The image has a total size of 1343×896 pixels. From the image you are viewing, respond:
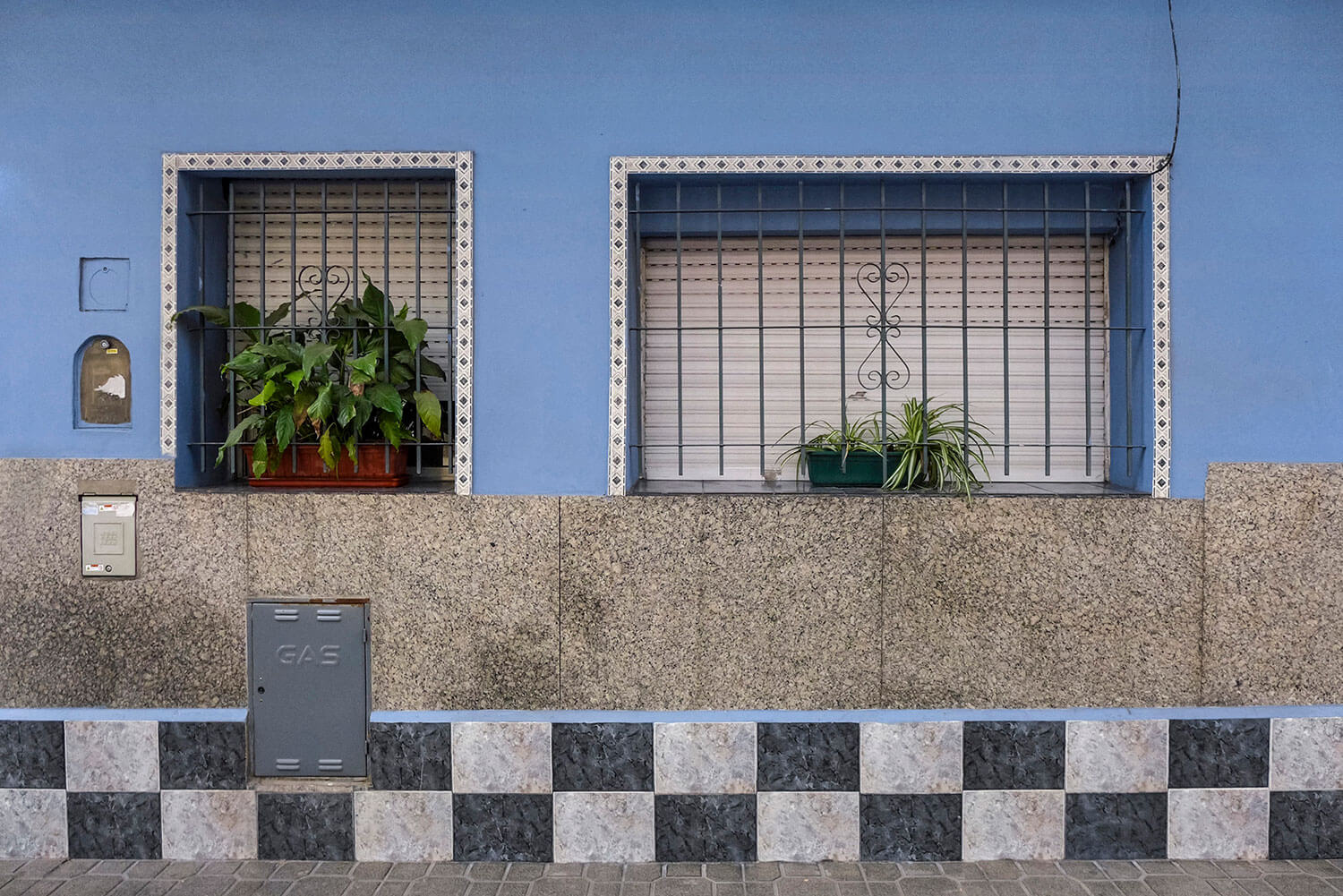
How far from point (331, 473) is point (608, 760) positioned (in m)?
1.73

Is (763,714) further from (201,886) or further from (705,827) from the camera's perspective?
(201,886)

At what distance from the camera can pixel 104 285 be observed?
352 centimetres

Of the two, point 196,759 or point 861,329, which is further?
point 861,329

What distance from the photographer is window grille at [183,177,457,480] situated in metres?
3.73

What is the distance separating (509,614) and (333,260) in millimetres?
1914

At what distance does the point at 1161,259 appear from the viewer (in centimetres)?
345

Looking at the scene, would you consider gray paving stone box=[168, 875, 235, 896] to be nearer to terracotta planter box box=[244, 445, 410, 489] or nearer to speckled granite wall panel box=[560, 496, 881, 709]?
speckled granite wall panel box=[560, 496, 881, 709]

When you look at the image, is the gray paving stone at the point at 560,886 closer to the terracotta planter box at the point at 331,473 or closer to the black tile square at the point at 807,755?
the black tile square at the point at 807,755

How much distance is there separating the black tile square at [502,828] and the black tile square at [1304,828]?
3044 mm

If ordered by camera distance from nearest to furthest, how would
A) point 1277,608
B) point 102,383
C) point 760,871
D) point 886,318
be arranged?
point 760,871 < point 1277,608 < point 102,383 < point 886,318

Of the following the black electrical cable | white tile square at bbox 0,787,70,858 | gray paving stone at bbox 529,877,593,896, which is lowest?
gray paving stone at bbox 529,877,593,896

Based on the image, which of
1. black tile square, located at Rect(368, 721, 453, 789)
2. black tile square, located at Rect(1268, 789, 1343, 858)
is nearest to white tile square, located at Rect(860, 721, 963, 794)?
black tile square, located at Rect(1268, 789, 1343, 858)

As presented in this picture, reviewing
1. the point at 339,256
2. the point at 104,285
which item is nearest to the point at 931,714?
the point at 339,256

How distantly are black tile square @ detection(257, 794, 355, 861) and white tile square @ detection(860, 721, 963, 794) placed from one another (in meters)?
2.21
